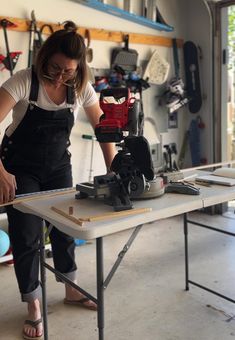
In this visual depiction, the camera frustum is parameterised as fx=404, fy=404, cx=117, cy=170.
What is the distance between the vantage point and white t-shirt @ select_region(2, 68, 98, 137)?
5.55 feet

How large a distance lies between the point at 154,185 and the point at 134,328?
84cm

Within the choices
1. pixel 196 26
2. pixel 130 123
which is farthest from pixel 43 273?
pixel 196 26

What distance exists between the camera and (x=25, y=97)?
1.75 metres

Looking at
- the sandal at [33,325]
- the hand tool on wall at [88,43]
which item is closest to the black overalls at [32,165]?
the sandal at [33,325]

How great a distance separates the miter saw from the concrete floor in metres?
0.83

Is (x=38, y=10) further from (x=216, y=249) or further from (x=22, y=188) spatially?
(x=216, y=249)

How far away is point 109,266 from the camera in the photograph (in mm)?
2771

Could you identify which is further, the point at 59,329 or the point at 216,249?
the point at 216,249

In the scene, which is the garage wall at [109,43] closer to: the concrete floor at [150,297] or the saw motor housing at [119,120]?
the concrete floor at [150,297]

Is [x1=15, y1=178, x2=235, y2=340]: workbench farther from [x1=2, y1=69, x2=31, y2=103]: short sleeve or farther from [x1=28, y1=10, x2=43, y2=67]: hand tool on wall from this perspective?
[x1=28, y1=10, x2=43, y2=67]: hand tool on wall

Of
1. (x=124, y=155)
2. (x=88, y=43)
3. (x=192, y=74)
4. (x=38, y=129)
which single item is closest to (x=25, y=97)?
(x=38, y=129)

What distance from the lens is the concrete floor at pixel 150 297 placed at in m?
2.00

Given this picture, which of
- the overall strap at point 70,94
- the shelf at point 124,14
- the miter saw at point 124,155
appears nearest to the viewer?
the miter saw at point 124,155

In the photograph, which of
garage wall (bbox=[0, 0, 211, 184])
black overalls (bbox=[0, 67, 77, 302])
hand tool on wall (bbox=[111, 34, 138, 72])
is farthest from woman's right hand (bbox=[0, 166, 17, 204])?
hand tool on wall (bbox=[111, 34, 138, 72])
